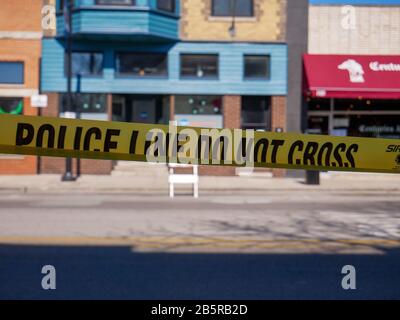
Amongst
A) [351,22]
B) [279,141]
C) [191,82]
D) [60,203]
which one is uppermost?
[351,22]

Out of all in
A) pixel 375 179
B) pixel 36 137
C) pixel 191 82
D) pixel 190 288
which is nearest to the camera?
pixel 36 137

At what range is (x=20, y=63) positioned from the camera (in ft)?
63.9

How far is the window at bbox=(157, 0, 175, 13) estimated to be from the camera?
1945 centimetres

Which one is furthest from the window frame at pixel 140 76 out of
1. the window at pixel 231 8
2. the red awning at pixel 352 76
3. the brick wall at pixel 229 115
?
the red awning at pixel 352 76

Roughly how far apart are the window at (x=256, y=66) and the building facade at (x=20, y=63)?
304 inches

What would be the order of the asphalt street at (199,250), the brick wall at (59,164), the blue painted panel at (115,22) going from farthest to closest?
1. the brick wall at (59,164)
2. the blue painted panel at (115,22)
3. the asphalt street at (199,250)

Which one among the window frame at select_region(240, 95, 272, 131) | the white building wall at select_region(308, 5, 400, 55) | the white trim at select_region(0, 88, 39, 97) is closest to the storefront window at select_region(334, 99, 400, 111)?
the white building wall at select_region(308, 5, 400, 55)

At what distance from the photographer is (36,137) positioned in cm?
345

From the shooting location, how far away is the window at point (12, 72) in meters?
19.4

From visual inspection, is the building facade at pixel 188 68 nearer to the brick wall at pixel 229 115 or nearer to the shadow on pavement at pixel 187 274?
the brick wall at pixel 229 115

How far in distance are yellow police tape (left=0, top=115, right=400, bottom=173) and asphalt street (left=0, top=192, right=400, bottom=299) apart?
206cm

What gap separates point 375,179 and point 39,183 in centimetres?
1131

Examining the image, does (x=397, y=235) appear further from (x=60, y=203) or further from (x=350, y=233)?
(x=60, y=203)
